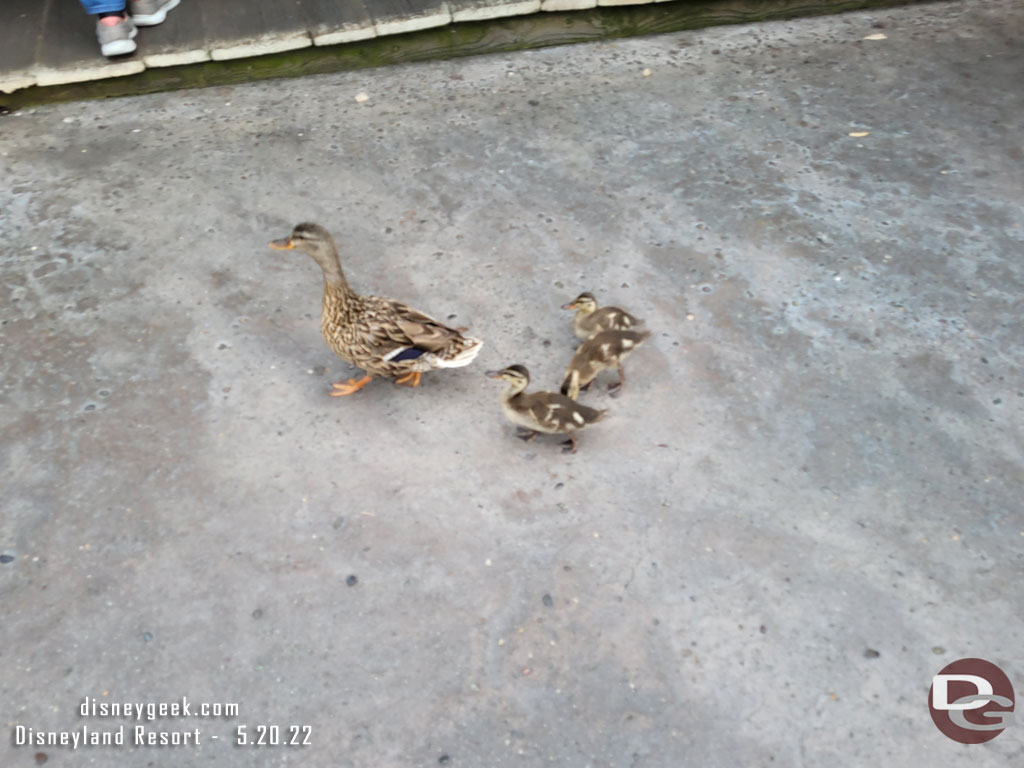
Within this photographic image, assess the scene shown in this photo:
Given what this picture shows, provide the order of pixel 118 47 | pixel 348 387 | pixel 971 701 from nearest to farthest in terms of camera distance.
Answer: pixel 971 701 < pixel 348 387 < pixel 118 47

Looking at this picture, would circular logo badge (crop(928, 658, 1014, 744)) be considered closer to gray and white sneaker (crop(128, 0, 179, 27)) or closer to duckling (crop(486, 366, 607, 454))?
duckling (crop(486, 366, 607, 454))

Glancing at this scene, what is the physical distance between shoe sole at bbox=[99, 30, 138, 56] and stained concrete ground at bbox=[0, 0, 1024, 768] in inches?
18.3

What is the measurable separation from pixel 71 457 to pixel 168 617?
1.03 m

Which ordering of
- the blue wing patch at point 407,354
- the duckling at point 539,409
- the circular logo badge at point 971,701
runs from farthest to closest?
the blue wing patch at point 407,354 → the duckling at point 539,409 → the circular logo badge at point 971,701

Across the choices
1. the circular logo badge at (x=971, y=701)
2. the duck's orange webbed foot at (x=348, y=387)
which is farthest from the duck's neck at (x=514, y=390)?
the circular logo badge at (x=971, y=701)

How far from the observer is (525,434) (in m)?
4.28

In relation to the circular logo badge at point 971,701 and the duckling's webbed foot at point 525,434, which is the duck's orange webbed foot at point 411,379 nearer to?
the duckling's webbed foot at point 525,434

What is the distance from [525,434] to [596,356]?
0.48 metres

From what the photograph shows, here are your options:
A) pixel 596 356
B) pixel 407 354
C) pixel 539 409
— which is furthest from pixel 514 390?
pixel 407 354

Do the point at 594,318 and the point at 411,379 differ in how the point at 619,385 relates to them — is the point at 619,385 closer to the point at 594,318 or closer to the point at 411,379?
the point at 594,318

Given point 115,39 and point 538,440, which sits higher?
point 115,39

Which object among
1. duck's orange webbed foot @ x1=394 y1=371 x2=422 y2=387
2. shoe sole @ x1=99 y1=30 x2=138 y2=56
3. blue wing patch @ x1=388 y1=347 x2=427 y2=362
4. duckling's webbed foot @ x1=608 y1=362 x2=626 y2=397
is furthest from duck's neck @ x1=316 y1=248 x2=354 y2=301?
shoe sole @ x1=99 y1=30 x2=138 y2=56

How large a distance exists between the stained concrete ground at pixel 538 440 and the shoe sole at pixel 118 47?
1.53ft

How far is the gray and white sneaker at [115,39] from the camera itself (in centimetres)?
645
